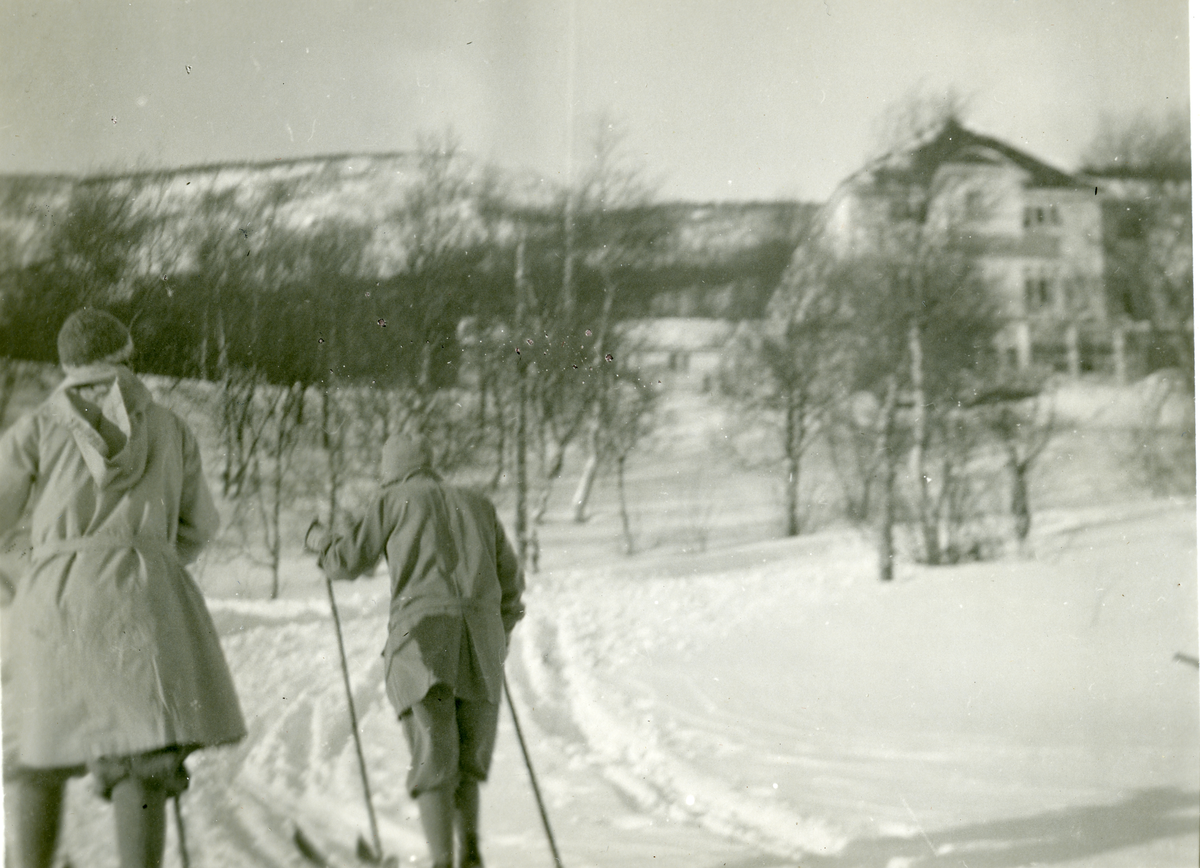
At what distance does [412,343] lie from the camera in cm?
372

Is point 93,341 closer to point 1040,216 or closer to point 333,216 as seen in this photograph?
point 333,216

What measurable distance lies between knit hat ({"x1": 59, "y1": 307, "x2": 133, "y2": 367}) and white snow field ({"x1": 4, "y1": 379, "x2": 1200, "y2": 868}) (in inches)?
26.3

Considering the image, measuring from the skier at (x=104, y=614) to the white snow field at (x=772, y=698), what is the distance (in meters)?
0.21

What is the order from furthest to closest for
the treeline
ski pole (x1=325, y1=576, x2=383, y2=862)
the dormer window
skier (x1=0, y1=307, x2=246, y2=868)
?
the dormer window
the treeline
ski pole (x1=325, y1=576, x2=383, y2=862)
skier (x1=0, y1=307, x2=246, y2=868)

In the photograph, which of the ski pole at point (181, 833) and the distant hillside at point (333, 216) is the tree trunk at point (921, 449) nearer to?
the distant hillside at point (333, 216)

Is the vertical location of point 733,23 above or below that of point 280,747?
above

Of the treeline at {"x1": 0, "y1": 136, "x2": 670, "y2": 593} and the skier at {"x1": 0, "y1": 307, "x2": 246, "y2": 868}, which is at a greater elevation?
the treeline at {"x1": 0, "y1": 136, "x2": 670, "y2": 593}

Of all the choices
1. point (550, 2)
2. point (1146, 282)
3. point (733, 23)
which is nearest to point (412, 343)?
point (550, 2)

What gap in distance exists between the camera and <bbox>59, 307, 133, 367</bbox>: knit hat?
340 centimetres

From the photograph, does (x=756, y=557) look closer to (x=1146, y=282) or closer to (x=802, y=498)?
(x=802, y=498)

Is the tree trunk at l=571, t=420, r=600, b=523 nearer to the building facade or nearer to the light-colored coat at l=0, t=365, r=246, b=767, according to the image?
the building facade

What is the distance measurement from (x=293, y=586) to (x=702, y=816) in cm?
132

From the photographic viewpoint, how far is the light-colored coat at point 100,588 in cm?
324

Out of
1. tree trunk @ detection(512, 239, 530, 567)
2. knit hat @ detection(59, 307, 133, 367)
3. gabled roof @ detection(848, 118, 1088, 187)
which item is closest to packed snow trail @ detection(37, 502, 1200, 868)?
tree trunk @ detection(512, 239, 530, 567)
